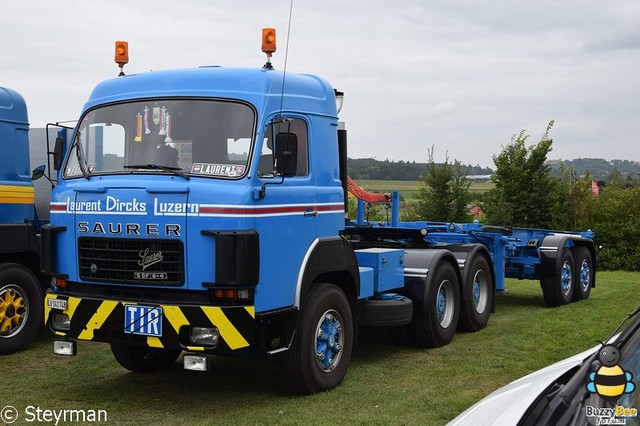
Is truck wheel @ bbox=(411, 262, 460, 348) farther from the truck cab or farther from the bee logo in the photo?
the bee logo

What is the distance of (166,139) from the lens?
7.10 meters

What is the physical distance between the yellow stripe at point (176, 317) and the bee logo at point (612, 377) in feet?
13.7

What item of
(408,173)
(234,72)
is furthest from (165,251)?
(408,173)

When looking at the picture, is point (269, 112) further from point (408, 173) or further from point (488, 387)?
point (408, 173)

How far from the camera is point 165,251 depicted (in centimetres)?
661

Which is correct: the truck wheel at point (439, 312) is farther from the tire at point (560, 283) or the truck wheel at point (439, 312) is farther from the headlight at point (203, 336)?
the tire at point (560, 283)

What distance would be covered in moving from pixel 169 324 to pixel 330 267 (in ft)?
5.83

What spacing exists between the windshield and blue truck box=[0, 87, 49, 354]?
6.36ft

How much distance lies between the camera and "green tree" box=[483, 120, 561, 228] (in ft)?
93.0

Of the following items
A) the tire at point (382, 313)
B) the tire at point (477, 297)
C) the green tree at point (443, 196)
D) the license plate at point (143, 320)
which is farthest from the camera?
the green tree at point (443, 196)

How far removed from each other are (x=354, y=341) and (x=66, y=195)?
3.16m

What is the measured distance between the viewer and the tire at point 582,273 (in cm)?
1445

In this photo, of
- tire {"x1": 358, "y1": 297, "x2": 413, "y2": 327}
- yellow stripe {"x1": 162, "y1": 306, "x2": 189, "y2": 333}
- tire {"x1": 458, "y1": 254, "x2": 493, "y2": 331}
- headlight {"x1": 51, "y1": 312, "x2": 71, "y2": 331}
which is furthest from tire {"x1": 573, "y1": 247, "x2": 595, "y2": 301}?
headlight {"x1": 51, "y1": 312, "x2": 71, "y2": 331}

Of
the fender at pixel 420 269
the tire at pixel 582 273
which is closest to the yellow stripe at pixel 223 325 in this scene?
the fender at pixel 420 269
